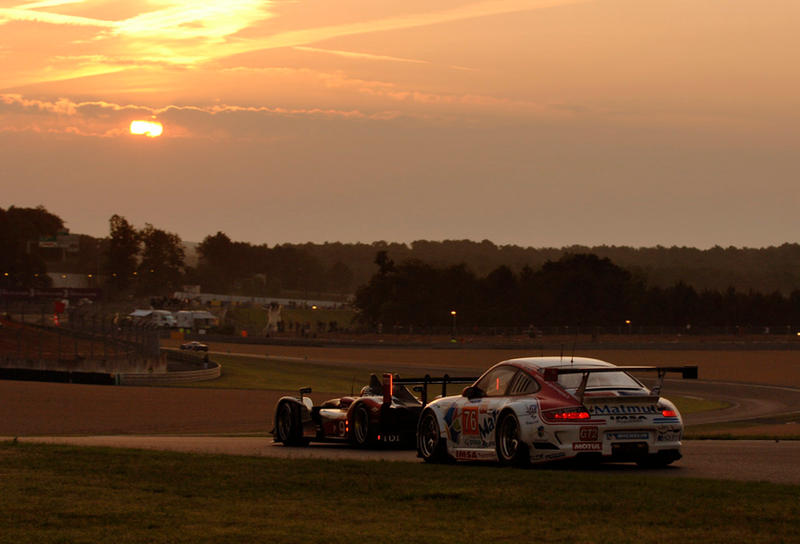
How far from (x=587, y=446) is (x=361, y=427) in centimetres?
667

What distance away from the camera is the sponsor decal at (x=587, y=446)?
1432 centimetres

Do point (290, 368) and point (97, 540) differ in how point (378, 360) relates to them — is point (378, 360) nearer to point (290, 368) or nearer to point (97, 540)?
point (290, 368)

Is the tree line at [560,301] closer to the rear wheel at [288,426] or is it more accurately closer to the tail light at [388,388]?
the rear wheel at [288,426]

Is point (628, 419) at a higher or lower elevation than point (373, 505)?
higher

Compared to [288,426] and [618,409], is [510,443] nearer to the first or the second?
[618,409]

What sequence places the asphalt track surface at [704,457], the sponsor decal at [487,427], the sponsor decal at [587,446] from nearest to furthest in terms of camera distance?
the asphalt track surface at [704,457] → the sponsor decal at [587,446] → the sponsor decal at [487,427]

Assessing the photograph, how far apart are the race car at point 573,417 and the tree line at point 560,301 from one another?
13654cm

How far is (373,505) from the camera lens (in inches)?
445

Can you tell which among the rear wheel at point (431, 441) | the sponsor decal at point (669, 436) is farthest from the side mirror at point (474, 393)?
the sponsor decal at point (669, 436)

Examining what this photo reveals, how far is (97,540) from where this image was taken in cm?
918

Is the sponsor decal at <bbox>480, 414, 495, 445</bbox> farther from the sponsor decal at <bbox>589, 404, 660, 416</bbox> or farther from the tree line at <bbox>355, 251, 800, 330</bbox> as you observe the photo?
the tree line at <bbox>355, 251, 800, 330</bbox>

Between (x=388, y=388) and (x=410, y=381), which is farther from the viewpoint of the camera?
(x=410, y=381)

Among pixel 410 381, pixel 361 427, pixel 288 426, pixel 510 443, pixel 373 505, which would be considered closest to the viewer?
pixel 373 505

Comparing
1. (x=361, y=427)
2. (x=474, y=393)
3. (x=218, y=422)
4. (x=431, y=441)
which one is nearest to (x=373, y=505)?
(x=474, y=393)
